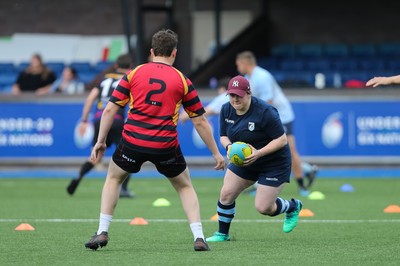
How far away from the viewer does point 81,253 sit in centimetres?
1020

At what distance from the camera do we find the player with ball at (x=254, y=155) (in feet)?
36.5

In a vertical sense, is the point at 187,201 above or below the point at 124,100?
below

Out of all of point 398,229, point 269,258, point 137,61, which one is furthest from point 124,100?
point 137,61

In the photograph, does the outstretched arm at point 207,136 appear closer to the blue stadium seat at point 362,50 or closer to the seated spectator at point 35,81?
the seated spectator at point 35,81

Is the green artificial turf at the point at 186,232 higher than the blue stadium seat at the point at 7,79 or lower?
higher

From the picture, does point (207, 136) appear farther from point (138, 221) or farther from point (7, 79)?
point (7, 79)

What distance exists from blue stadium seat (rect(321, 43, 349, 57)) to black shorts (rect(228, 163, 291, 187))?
19.9m

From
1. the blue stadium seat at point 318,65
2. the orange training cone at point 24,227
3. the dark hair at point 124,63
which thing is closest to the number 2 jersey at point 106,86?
the dark hair at point 124,63

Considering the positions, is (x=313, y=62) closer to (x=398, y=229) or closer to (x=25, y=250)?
(x=398, y=229)

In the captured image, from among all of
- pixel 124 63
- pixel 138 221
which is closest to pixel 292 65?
pixel 124 63

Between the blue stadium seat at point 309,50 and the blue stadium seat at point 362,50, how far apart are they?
0.92 m

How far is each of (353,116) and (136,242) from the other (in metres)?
12.8

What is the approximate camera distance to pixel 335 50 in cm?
3142

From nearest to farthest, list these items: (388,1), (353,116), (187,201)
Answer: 1. (187,201)
2. (353,116)
3. (388,1)
